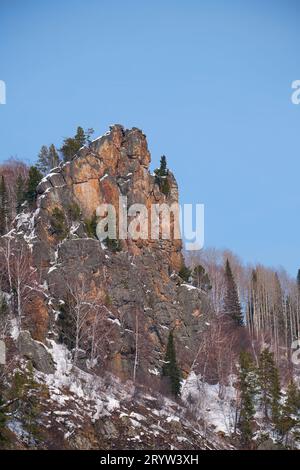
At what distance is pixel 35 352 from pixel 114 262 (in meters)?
Answer: 16.6

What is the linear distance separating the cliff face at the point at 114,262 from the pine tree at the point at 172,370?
4.69 feet

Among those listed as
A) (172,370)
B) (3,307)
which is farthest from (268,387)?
(3,307)

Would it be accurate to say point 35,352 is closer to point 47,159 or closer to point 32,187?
point 32,187

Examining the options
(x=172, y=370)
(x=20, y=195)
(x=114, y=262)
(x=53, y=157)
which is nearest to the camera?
(x=172, y=370)

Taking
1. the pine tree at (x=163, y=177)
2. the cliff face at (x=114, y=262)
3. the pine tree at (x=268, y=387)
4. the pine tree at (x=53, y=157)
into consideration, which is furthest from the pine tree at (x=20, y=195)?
the pine tree at (x=268, y=387)

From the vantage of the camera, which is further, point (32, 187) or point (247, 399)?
point (32, 187)

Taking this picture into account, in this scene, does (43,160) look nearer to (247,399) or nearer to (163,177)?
(163,177)

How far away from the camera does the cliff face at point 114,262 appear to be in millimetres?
59969

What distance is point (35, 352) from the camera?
50625 mm

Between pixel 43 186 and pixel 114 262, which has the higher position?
pixel 43 186

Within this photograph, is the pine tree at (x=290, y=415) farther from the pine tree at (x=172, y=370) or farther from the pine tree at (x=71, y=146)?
the pine tree at (x=71, y=146)

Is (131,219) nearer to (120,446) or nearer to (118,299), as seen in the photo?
(118,299)

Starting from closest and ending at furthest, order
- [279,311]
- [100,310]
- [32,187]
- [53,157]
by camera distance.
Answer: [100,310]
[32,187]
[53,157]
[279,311]

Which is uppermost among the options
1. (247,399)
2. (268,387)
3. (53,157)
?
(53,157)
